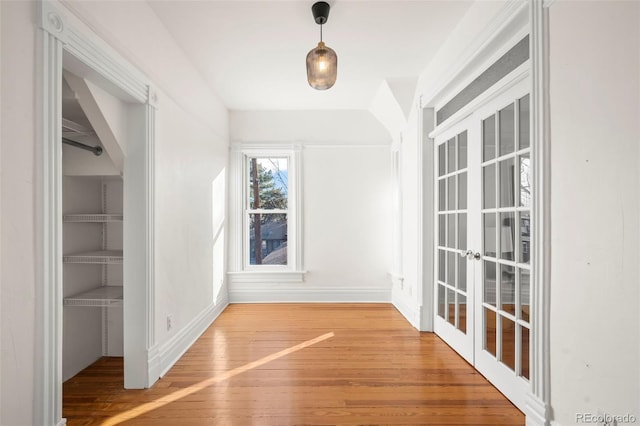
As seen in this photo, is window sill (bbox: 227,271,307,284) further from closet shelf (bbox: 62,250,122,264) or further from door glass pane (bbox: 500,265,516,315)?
door glass pane (bbox: 500,265,516,315)

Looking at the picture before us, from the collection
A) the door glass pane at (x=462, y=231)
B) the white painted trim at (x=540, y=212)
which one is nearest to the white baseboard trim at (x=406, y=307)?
the door glass pane at (x=462, y=231)

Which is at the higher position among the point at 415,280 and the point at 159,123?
the point at 159,123

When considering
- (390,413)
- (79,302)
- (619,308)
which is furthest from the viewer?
(79,302)

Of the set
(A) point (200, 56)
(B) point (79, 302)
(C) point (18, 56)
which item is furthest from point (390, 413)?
(A) point (200, 56)

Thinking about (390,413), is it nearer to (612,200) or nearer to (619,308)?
(619,308)

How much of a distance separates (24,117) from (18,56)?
0.24 m

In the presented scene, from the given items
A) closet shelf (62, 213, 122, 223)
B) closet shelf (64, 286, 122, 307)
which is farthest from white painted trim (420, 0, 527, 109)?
closet shelf (64, 286, 122, 307)

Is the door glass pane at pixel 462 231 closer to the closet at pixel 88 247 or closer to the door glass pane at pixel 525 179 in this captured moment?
the door glass pane at pixel 525 179

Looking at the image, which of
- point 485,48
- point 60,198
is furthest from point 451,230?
point 60,198

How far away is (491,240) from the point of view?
2.42 meters

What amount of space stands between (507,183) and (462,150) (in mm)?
704

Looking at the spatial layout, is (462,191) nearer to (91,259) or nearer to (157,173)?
(157,173)

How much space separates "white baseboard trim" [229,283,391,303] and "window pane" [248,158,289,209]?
1.14 m

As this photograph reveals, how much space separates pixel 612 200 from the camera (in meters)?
1.34
